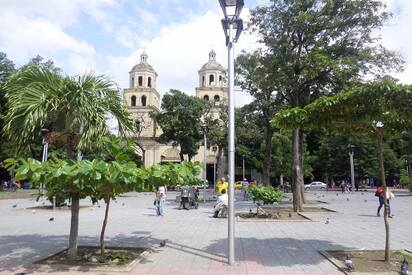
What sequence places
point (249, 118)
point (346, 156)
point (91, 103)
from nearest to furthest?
1. point (91, 103)
2. point (249, 118)
3. point (346, 156)

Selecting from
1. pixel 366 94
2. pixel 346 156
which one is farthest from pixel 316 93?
pixel 346 156

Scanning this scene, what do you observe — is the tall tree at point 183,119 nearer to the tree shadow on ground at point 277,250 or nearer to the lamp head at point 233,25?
the tree shadow on ground at point 277,250

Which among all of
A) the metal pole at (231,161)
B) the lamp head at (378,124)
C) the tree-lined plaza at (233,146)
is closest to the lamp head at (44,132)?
the tree-lined plaza at (233,146)

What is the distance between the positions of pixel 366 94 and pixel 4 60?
43482mm

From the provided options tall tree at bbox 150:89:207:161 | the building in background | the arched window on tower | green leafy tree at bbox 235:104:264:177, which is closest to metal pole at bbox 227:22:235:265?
green leafy tree at bbox 235:104:264:177

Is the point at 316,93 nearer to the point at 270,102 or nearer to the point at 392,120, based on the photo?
the point at 270,102

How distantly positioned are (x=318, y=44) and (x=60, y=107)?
15.3m

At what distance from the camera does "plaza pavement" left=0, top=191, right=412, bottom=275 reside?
8477mm

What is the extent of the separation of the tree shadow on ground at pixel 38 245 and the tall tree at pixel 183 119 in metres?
45.8

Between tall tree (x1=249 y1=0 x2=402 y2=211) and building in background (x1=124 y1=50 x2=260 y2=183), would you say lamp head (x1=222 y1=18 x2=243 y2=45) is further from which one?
building in background (x1=124 y1=50 x2=260 y2=183)

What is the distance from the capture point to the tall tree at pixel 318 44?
20.5 meters

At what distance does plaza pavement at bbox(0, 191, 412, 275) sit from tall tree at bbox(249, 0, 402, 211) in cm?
653

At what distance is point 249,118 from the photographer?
3247 centimetres

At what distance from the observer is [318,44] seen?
2131 centimetres
